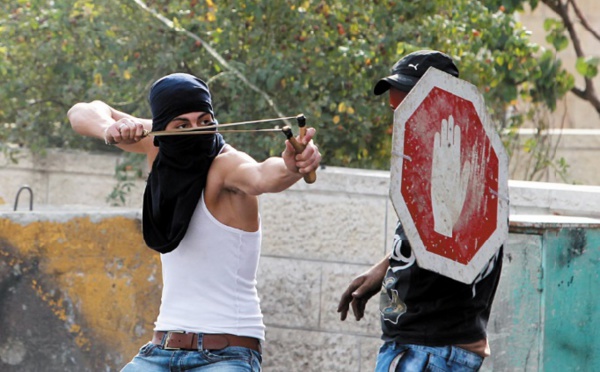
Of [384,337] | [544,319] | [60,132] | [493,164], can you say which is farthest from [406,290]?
[60,132]

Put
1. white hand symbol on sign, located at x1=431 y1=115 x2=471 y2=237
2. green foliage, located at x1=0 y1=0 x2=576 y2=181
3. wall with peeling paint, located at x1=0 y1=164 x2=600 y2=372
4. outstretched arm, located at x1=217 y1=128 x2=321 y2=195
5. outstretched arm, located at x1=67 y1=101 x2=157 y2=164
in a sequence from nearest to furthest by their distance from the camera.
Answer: outstretched arm, located at x1=217 y1=128 x2=321 y2=195, white hand symbol on sign, located at x1=431 y1=115 x2=471 y2=237, outstretched arm, located at x1=67 y1=101 x2=157 y2=164, wall with peeling paint, located at x1=0 y1=164 x2=600 y2=372, green foliage, located at x1=0 y1=0 x2=576 y2=181

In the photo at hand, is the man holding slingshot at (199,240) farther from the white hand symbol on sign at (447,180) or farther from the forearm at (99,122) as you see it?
the white hand symbol on sign at (447,180)

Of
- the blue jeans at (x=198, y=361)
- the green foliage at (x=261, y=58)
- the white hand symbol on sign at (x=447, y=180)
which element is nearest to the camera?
the white hand symbol on sign at (x=447, y=180)

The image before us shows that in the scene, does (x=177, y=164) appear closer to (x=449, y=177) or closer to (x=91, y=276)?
(x=449, y=177)

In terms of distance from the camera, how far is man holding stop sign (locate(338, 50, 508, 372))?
3.33 metres

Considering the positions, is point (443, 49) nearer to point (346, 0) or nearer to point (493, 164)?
point (346, 0)

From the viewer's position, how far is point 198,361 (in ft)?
12.2

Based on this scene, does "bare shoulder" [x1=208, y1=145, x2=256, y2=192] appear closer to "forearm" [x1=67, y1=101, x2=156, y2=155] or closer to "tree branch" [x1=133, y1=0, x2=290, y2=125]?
"forearm" [x1=67, y1=101, x2=156, y2=155]

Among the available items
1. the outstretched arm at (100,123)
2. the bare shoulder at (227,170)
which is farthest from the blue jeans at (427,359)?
the outstretched arm at (100,123)

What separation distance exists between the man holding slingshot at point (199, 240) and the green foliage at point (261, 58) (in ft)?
9.88

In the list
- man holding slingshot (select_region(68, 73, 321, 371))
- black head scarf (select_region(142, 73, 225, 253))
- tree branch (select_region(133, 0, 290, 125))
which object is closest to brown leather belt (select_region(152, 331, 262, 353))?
man holding slingshot (select_region(68, 73, 321, 371))

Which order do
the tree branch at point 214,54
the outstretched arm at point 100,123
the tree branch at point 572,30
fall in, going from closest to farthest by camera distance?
the outstretched arm at point 100,123 < the tree branch at point 214,54 < the tree branch at point 572,30

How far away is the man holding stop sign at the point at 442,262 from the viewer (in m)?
3.33

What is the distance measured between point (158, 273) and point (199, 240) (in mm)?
2229
